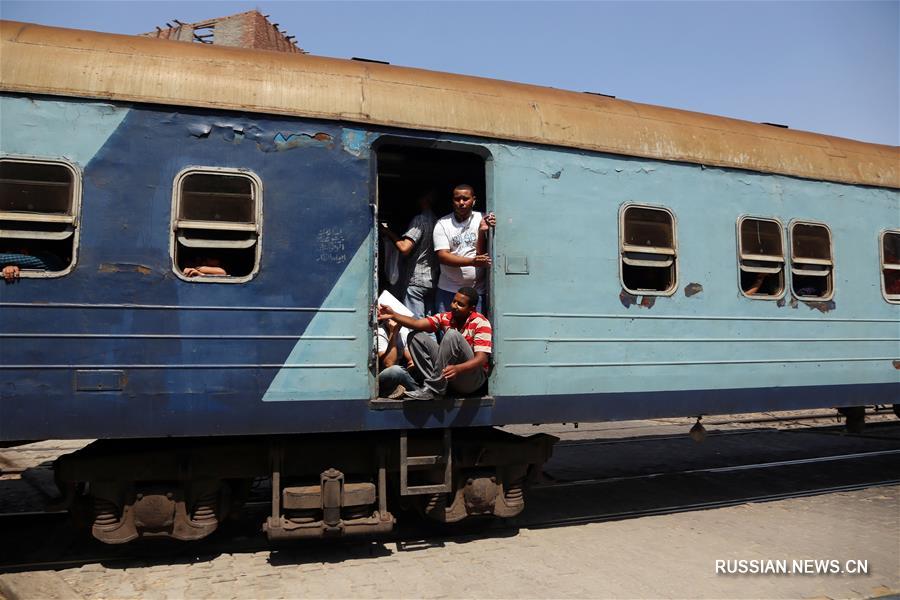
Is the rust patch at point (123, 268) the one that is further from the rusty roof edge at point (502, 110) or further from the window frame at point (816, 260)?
the window frame at point (816, 260)

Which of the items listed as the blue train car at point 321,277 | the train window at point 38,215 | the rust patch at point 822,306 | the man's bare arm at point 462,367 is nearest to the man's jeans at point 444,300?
the blue train car at point 321,277

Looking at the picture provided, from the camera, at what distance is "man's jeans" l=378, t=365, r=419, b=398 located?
200 inches

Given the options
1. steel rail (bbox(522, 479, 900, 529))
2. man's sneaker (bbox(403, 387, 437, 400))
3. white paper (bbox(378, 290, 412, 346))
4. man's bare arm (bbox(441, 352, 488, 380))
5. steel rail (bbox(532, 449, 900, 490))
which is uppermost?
white paper (bbox(378, 290, 412, 346))

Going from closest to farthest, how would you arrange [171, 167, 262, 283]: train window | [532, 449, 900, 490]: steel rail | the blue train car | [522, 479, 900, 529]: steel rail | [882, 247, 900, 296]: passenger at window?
the blue train car < [171, 167, 262, 283]: train window < [522, 479, 900, 529]: steel rail < [882, 247, 900, 296]: passenger at window < [532, 449, 900, 490]: steel rail

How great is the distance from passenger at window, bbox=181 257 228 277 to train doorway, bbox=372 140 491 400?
118 centimetres

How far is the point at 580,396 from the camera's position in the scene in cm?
558

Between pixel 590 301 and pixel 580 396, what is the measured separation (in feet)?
2.77

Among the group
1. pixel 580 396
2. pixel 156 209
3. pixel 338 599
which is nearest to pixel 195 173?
pixel 156 209

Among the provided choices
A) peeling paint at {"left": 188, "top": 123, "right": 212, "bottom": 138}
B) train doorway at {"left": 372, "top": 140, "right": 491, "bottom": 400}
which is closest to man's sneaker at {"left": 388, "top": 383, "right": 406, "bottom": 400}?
train doorway at {"left": 372, "top": 140, "right": 491, "bottom": 400}

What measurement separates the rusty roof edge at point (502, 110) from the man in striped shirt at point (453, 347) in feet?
5.06

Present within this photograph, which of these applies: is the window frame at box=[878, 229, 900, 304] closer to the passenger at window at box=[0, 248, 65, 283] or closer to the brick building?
the passenger at window at box=[0, 248, 65, 283]

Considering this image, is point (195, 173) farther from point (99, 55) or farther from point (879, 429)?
point (879, 429)

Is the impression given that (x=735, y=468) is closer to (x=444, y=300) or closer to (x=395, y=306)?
(x=444, y=300)

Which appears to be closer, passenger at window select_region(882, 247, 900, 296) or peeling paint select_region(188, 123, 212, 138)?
peeling paint select_region(188, 123, 212, 138)
